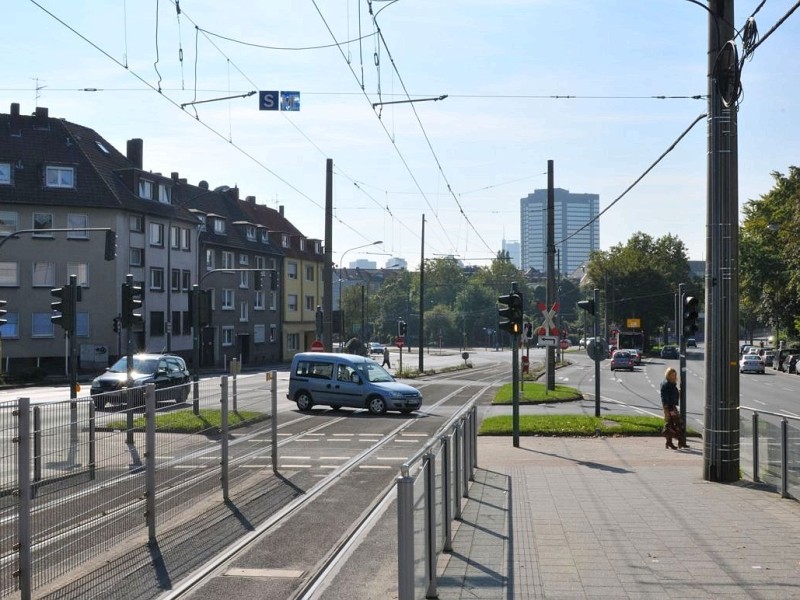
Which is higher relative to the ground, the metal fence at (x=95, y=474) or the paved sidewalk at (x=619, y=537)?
the metal fence at (x=95, y=474)

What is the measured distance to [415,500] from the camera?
21.6 ft

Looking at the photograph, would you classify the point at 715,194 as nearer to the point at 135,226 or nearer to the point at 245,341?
the point at 135,226

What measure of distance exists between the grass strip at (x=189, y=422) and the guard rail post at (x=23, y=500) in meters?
1.73

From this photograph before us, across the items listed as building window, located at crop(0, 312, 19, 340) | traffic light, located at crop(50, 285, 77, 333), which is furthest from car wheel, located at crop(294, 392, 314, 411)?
building window, located at crop(0, 312, 19, 340)

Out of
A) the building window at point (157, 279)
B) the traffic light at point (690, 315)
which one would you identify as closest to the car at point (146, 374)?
the traffic light at point (690, 315)

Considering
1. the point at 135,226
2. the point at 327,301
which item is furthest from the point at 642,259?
the point at 327,301

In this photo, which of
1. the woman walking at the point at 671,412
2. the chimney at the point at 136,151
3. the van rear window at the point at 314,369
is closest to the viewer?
the woman walking at the point at 671,412

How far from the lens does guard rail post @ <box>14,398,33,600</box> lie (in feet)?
24.0

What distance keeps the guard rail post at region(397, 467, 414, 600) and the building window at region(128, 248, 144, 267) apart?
50773 millimetres

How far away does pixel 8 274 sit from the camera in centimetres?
5056

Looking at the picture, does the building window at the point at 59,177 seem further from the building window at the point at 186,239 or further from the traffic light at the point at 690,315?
the traffic light at the point at 690,315

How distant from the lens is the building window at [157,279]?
5717 cm

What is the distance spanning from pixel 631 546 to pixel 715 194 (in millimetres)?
6529

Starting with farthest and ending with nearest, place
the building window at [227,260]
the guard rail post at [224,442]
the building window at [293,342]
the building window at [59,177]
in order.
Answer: the building window at [293,342] → the building window at [227,260] → the building window at [59,177] → the guard rail post at [224,442]
